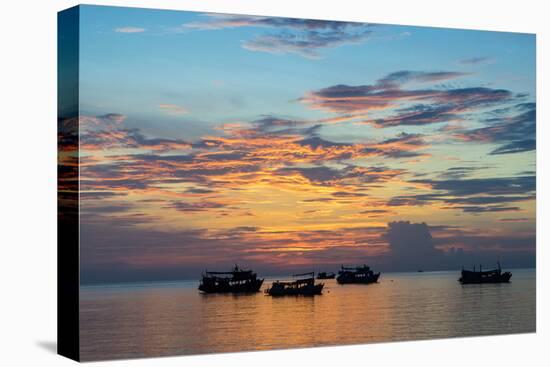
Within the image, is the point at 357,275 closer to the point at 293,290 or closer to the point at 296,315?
the point at 293,290

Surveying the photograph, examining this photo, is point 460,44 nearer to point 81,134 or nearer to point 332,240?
point 332,240

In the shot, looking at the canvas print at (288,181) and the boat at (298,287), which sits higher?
the canvas print at (288,181)

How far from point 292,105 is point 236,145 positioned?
118 cm

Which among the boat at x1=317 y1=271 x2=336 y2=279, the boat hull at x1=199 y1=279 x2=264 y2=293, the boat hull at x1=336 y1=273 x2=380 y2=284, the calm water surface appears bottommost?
the calm water surface

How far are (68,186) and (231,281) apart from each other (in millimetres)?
3154

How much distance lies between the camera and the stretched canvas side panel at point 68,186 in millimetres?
18891

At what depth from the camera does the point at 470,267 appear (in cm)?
2211

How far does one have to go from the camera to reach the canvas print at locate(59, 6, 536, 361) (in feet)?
63.0

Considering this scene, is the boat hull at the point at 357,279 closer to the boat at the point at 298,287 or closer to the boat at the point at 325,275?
the boat at the point at 325,275

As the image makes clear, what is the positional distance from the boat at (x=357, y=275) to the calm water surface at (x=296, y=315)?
148 millimetres

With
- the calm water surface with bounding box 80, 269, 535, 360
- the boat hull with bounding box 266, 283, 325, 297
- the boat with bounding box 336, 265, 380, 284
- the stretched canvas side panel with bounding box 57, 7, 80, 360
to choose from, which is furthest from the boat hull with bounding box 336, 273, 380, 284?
the stretched canvas side panel with bounding box 57, 7, 80, 360

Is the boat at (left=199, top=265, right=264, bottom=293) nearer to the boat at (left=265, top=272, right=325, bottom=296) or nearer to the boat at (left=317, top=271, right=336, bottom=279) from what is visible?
the boat at (left=265, top=272, right=325, bottom=296)

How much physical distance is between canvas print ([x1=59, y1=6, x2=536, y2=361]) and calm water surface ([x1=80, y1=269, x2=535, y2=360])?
4cm

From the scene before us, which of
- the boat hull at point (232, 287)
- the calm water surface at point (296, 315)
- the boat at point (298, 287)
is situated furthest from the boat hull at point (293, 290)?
the boat hull at point (232, 287)
